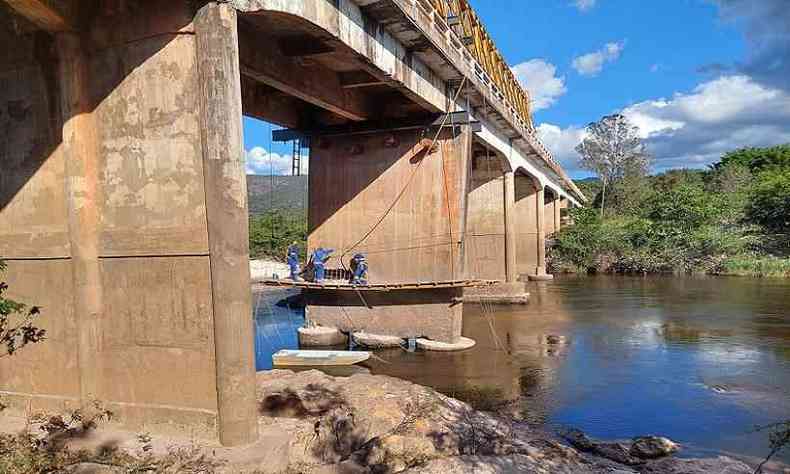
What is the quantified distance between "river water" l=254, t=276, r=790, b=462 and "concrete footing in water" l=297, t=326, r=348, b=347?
2.83 feet

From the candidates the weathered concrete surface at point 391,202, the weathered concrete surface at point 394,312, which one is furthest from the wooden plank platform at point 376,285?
the weathered concrete surface at point 391,202

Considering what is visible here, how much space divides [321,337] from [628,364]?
325 inches

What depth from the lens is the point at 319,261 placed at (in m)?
17.4

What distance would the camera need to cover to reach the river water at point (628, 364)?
10500 mm

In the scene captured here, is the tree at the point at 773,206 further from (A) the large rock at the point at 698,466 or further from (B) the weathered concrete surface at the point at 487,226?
(A) the large rock at the point at 698,466

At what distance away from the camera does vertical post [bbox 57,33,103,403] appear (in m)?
7.25

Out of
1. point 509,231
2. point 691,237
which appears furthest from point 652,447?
point 691,237

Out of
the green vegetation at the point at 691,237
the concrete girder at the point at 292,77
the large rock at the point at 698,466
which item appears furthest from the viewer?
the green vegetation at the point at 691,237

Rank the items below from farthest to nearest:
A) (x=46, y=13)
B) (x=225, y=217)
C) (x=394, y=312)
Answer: (x=394, y=312)
(x=46, y=13)
(x=225, y=217)

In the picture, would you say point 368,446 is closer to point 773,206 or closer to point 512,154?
point 512,154

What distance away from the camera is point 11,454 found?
5.71 m

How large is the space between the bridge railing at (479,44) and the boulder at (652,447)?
10484 mm

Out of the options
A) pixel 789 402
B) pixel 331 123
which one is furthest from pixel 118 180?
pixel 789 402

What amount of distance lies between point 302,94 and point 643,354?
438 inches
